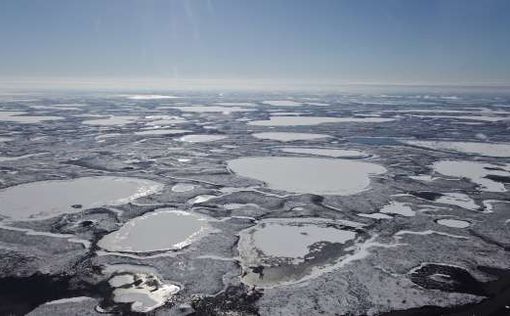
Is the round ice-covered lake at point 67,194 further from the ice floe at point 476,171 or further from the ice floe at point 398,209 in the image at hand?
the ice floe at point 476,171

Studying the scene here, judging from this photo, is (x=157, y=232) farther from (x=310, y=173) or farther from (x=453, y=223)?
(x=310, y=173)

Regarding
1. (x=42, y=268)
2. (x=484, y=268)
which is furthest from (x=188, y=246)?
(x=484, y=268)

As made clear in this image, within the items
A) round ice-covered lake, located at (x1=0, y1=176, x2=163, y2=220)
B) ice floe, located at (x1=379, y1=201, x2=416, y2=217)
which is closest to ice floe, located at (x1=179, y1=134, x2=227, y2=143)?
round ice-covered lake, located at (x1=0, y1=176, x2=163, y2=220)

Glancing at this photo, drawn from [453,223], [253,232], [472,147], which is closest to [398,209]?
[453,223]

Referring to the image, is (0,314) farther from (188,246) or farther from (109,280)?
(188,246)

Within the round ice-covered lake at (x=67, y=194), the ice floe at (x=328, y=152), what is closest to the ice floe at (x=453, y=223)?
the round ice-covered lake at (x=67, y=194)

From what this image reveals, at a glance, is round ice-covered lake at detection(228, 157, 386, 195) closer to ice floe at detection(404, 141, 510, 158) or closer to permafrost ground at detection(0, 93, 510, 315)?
permafrost ground at detection(0, 93, 510, 315)
